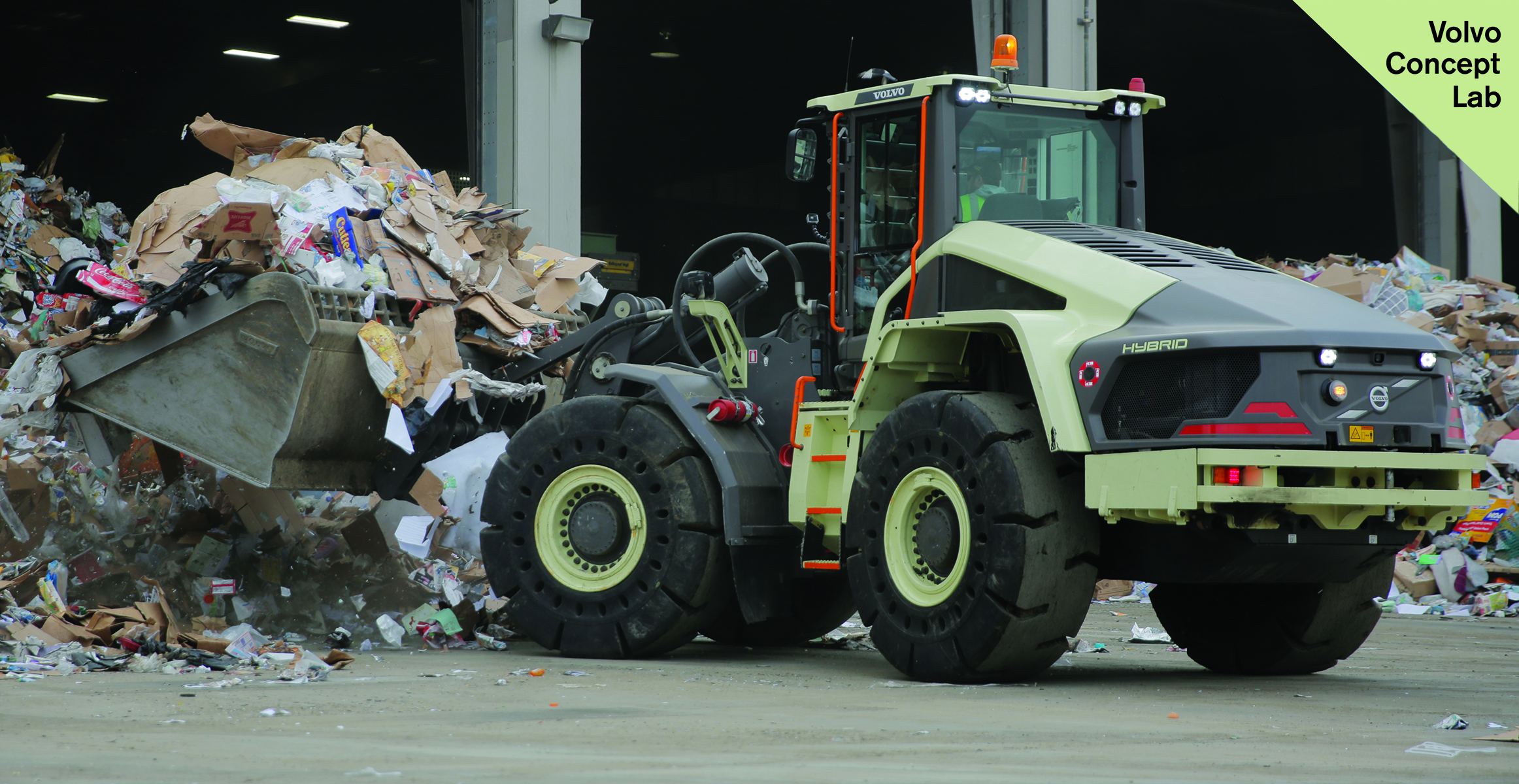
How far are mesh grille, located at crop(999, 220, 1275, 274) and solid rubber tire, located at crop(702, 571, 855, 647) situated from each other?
2277 millimetres

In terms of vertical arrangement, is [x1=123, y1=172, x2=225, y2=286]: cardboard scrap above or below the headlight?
above

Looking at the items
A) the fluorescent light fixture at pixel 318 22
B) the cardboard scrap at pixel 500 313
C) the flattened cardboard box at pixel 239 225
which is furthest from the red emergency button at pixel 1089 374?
the fluorescent light fixture at pixel 318 22

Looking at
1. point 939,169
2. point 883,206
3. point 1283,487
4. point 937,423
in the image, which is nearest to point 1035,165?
point 939,169

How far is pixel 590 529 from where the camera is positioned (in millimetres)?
8195

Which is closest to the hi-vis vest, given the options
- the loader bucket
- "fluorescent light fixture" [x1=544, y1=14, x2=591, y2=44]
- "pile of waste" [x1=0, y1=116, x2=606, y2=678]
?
"pile of waste" [x1=0, y1=116, x2=606, y2=678]

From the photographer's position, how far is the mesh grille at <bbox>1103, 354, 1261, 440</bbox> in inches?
250

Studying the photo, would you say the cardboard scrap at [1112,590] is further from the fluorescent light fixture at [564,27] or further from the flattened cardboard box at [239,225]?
the flattened cardboard box at [239,225]

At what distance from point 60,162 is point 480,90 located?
1994cm

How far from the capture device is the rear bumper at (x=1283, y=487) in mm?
6215

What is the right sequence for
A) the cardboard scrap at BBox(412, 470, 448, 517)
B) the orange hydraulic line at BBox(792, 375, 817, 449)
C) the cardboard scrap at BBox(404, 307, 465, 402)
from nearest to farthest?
the orange hydraulic line at BBox(792, 375, 817, 449) → the cardboard scrap at BBox(404, 307, 465, 402) → the cardboard scrap at BBox(412, 470, 448, 517)

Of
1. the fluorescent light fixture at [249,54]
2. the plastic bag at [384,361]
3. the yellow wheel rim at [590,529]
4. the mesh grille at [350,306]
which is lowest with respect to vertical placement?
the yellow wheel rim at [590,529]

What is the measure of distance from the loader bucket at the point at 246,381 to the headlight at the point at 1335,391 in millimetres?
4454

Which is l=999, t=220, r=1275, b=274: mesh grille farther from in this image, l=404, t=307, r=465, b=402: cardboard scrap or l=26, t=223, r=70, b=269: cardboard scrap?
l=26, t=223, r=70, b=269: cardboard scrap

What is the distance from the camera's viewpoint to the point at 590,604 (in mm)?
8148
